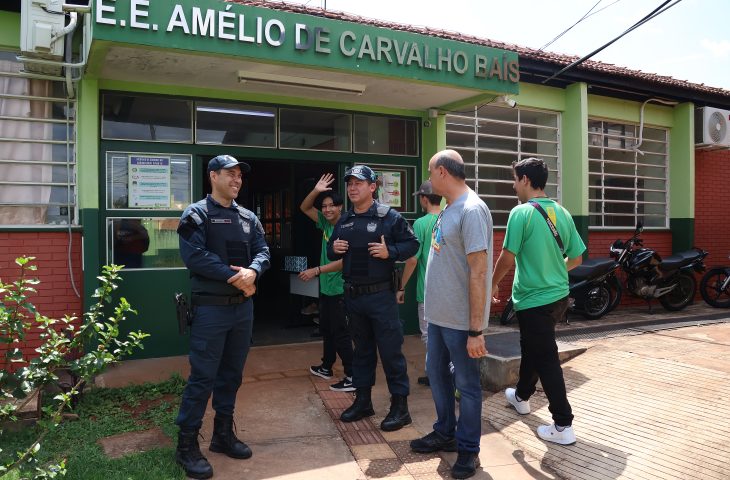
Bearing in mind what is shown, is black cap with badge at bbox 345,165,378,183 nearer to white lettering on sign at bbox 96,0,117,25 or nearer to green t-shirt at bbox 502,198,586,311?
green t-shirt at bbox 502,198,586,311

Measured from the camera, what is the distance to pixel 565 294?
3838mm

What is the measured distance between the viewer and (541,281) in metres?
3.78

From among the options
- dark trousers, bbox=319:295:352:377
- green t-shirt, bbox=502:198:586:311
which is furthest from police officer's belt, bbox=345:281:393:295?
green t-shirt, bbox=502:198:586:311

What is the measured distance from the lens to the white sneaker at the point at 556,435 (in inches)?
150

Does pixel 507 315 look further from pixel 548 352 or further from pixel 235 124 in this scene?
pixel 235 124

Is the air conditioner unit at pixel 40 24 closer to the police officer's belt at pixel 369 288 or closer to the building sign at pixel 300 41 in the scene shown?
the building sign at pixel 300 41

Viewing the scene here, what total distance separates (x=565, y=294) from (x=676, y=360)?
234cm

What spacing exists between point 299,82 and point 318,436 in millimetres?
3632

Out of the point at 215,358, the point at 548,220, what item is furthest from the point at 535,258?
the point at 215,358

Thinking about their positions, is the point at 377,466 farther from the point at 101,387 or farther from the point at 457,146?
the point at 457,146

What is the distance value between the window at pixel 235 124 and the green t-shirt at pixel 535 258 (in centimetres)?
351

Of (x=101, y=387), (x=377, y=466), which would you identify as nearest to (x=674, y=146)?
(x=377, y=466)

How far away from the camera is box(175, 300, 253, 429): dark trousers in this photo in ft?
11.2

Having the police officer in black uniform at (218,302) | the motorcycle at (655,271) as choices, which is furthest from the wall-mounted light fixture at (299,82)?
the motorcycle at (655,271)
